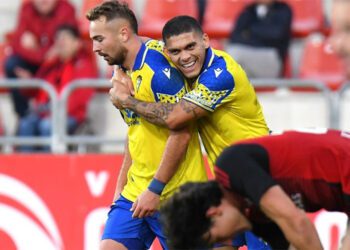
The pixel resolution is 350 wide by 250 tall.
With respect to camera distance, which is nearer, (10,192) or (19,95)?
(10,192)

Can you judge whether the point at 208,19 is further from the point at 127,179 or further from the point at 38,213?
the point at 127,179

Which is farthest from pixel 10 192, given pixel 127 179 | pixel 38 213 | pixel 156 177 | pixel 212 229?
pixel 212 229

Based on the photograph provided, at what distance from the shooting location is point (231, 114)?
18.2 ft

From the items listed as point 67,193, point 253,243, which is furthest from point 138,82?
point 67,193

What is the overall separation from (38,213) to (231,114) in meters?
3.07

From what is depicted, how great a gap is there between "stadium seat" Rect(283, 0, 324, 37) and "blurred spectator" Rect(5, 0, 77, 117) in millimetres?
2375

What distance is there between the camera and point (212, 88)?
17.5 feet

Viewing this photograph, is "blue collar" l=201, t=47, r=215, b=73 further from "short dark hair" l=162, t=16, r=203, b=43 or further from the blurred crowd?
the blurred crowd

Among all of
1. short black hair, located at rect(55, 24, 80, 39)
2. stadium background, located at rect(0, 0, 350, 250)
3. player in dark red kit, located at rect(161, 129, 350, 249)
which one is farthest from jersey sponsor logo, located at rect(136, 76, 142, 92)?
short black hair, located at rect(55, 24, 80, 39)

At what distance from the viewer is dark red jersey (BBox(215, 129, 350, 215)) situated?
4.19 metres

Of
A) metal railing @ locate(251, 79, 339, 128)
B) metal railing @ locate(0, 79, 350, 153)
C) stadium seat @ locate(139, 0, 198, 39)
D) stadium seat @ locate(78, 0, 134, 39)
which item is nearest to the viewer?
metal railing @ locate(251, 79, 339, 128)

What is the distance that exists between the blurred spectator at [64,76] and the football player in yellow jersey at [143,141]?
119 inches

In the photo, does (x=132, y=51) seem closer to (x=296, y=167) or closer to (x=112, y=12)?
(x=112, y=12)

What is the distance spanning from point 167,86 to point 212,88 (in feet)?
0.89
